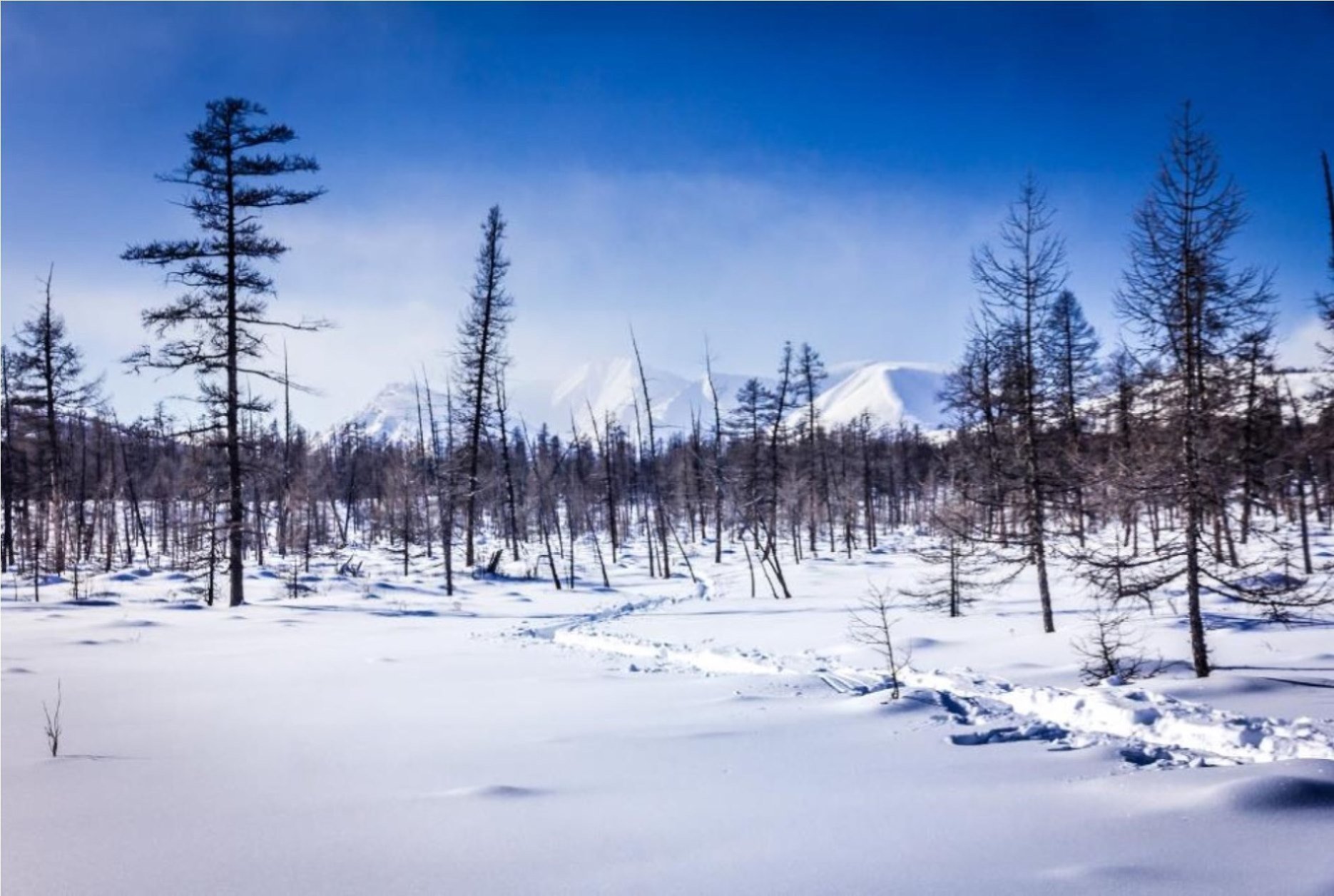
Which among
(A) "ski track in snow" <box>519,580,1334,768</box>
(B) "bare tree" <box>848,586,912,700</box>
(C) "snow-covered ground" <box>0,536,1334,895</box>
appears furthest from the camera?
(B) "bare tree" <box>848,586,912,700</box>

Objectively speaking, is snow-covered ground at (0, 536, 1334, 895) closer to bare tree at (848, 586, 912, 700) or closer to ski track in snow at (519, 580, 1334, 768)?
ski track in snow at (519, 580, 1334, 768)

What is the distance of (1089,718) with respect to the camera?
26.0 ft

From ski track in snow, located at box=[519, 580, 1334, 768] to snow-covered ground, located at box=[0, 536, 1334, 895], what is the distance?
5cm

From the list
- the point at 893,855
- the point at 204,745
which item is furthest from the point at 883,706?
the point at 204,745

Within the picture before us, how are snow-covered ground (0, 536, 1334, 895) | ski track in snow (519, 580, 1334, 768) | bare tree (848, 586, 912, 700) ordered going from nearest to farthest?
snow-covered ground (0, 536, 1334, 895) → ski track in snow (519, 580, 1334, 768) → bare tree (848, 586, 912, 700)

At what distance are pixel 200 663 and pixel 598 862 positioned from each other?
9169 mm

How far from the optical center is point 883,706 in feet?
24.8

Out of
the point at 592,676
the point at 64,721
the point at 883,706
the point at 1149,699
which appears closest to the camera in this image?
the point at 64,721

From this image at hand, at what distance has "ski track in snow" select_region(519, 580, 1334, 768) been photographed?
6.32 metres

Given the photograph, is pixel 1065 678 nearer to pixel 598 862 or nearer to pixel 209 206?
pixel 598 862

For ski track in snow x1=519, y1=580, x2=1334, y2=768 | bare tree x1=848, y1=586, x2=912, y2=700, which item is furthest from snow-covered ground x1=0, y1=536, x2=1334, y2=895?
bare tree x1=848, y1=586, x2=912, y2=700

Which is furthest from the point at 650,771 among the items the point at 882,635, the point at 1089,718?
the point at 882,635

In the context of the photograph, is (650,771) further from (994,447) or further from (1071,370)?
(1071,370)

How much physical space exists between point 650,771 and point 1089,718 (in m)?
5.82
